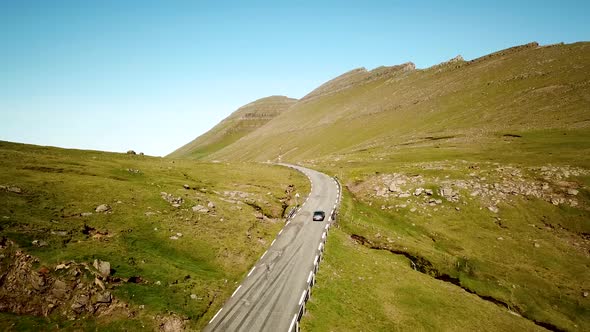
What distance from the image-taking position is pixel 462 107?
117m

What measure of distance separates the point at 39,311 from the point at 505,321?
37874mm

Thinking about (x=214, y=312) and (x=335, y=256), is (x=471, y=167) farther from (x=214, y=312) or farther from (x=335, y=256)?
(x=214, y=312)

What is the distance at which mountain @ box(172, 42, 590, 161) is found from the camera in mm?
92500

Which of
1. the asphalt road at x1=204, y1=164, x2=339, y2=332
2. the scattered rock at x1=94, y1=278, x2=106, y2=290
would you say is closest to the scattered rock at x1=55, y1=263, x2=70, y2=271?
the scattered rock at x1=94, y1=278, x2=106, y2=290

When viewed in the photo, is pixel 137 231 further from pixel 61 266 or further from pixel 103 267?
pixel 61 266

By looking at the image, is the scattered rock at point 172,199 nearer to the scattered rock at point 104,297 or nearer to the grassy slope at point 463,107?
the scattered rock at point 104,297

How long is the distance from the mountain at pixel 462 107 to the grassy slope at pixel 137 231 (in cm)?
6862

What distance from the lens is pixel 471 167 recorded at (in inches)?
2469

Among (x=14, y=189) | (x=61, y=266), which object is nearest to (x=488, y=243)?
(x=61, y=266)

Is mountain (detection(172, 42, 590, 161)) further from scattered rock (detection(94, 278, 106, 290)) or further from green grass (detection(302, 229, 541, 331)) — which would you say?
scattered rock (detection(94, 278, 106, 290))

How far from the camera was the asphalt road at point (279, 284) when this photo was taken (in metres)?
24.2

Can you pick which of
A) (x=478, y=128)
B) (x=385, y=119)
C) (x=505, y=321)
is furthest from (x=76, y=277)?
(x=385, y=119)

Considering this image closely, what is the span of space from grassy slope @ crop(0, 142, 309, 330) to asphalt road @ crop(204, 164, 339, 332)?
123 centimetres

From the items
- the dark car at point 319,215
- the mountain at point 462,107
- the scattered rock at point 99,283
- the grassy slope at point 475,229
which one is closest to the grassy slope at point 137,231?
the scattered rock at point 99,283
